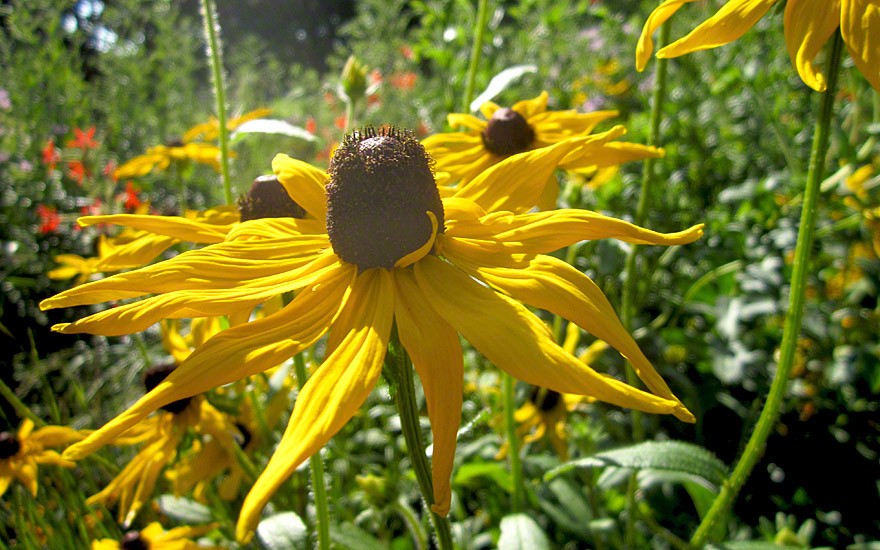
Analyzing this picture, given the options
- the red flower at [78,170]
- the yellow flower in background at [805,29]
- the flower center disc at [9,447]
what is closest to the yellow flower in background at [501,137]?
the yellow flower in background at [805,29]

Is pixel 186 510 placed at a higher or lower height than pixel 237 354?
lower

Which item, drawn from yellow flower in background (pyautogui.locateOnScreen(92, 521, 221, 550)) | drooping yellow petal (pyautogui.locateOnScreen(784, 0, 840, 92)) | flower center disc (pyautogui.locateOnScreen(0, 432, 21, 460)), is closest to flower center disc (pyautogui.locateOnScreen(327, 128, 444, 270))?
drooping yellow petal (pyautogui.locateOnScreen(784, 0, 840, 92))

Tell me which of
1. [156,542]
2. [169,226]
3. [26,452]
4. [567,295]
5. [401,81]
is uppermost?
[401,81]

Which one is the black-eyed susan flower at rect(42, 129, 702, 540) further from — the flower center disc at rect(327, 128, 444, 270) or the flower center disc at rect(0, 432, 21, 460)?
the flower center disc at rect(0, 432, 21, 460)

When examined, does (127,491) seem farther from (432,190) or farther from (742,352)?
(742,352)

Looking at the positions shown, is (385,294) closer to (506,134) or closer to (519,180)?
(519,180)

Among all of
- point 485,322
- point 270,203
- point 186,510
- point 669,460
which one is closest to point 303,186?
point 270,203

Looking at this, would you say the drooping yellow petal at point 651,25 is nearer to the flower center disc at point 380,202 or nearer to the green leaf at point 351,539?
the flower center disc at point 380,202
